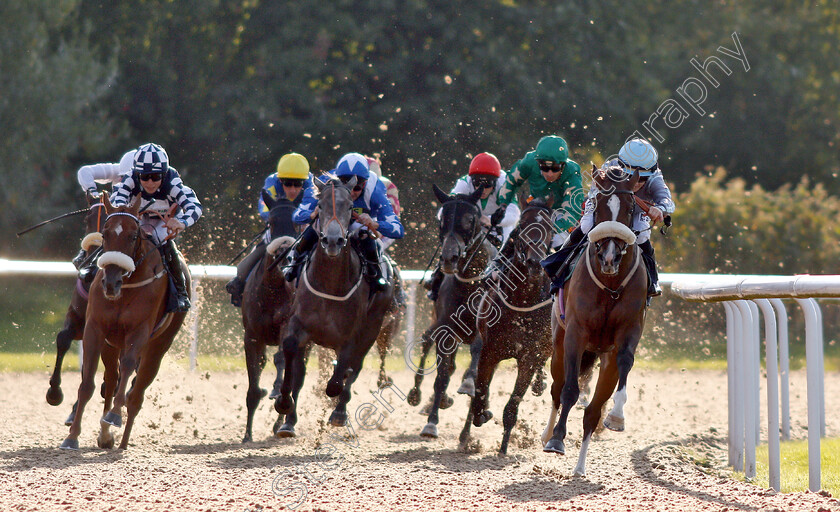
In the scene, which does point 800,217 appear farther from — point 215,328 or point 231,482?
point 231,482

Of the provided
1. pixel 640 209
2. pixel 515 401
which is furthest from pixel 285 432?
pixel 640 209

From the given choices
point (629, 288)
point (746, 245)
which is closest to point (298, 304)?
point (629, 288)

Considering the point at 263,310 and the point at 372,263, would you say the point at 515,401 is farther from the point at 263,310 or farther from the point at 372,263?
the point at 263,310

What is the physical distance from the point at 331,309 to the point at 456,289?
130 cm

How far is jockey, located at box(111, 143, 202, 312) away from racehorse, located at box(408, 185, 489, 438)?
1693 millimetres

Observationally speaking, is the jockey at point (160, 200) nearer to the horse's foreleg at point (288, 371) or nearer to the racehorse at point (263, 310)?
the racehorse at point (263, 310)

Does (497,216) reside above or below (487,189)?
below

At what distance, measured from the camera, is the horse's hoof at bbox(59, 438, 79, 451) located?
661 cm

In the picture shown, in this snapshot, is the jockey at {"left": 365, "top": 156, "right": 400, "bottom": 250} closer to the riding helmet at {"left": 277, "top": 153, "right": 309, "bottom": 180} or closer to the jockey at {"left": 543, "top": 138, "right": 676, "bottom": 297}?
the riding helmet at {"left": 277, "top": 153, "right": 309, "bottom": 180}

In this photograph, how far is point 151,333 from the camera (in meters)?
7.09

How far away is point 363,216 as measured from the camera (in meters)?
7.28

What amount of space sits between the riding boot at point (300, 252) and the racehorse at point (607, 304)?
6.08 feet

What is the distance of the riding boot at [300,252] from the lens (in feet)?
24.0

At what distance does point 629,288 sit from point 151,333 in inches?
119
